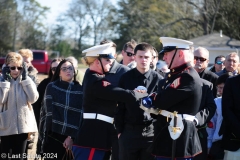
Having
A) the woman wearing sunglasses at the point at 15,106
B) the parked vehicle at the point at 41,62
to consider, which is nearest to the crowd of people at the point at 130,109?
the woman wearing sunglasses at the point at 15,106

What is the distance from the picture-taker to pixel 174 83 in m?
4.09

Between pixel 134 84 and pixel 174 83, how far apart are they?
1.37m

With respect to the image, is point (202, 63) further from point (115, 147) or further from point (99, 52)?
point (99, 52)

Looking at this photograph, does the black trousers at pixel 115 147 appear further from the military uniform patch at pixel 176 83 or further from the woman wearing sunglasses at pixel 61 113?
the military uniform patch at pixel 176 83

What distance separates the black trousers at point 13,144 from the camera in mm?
6199

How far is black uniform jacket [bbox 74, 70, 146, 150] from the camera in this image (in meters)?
4.43

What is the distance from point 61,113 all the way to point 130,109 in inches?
47.5

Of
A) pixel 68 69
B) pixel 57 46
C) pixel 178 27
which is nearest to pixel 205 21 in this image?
pixel 178 27

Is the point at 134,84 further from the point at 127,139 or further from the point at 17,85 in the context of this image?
the point at 17,85

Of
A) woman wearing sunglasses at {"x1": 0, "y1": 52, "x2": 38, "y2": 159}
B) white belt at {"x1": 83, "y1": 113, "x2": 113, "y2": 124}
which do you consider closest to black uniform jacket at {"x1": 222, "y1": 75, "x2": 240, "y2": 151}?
white belt at {"x1": 83, "y1": 113, "x2": 113, "y2": 124}

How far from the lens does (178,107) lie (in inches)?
163

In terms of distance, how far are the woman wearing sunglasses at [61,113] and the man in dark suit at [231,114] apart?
6.77 feet

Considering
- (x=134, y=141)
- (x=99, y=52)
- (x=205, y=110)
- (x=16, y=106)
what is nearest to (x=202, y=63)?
(x=134, y=141)

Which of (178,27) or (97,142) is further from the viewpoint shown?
(178,27)
